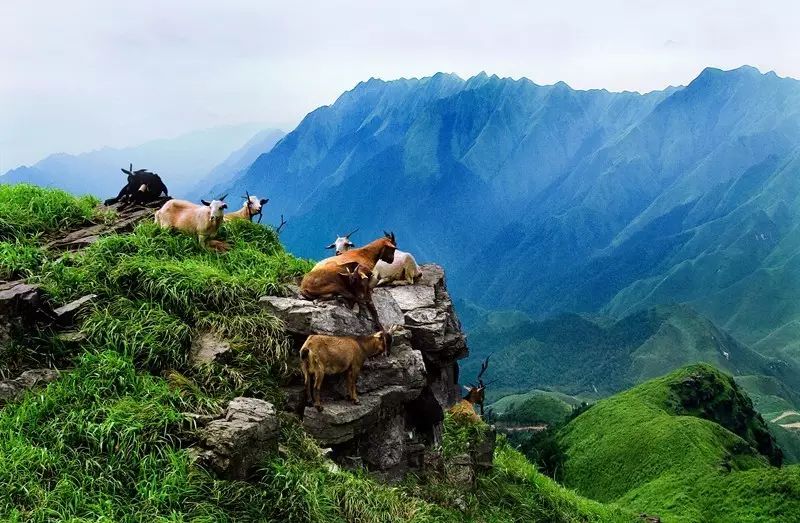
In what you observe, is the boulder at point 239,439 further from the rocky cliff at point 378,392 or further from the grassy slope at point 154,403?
the rocky cliff at point 378,392

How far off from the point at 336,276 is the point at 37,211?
5.96 m

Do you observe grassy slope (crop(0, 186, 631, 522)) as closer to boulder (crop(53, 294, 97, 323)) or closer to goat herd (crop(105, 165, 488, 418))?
boulder (crop(53, 294, 97, 323))

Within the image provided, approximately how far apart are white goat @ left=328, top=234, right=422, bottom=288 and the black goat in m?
4.02

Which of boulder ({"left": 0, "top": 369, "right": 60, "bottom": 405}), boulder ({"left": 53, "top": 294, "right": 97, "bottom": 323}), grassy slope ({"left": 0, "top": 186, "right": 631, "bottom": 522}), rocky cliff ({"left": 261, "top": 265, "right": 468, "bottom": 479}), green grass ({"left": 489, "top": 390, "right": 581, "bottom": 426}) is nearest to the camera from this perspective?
grassy slope ({"left": 0, "top": 186, "right": 631, "bottom": 522})

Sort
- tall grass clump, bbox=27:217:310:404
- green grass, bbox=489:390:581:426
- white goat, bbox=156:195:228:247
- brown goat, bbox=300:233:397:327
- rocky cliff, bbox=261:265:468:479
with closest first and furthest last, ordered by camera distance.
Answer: tall grass clump, bbox=27:217:310:404 < rocky cliff, bbox=261:265:468:479 < brown goat, bbox=300:233:397:327 < white goat, bbox=156:195:228:247 < green grass, bbox=489:390:581:426

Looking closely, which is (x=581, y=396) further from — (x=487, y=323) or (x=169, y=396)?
(x=169, y=396)

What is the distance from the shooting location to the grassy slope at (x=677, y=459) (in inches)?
1396

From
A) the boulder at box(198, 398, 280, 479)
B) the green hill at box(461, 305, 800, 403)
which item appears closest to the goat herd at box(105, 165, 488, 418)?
the boulder at box(198, 398, 280, 479)

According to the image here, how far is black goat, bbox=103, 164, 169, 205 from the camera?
555 inches

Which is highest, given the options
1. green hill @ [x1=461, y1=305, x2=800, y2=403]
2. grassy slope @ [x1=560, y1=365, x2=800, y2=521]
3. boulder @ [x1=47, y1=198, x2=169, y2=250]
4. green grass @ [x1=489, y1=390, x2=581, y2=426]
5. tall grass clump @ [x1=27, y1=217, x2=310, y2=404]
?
boulder @ [x1=47, y1=198, x2=169, y2=250]

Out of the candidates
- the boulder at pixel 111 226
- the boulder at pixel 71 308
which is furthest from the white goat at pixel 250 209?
the boulder at pixel 71 308

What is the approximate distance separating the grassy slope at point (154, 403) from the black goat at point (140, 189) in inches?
66.7

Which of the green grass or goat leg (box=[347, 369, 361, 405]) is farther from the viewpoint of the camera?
the green grass

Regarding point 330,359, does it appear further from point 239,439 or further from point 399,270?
point 399,270
